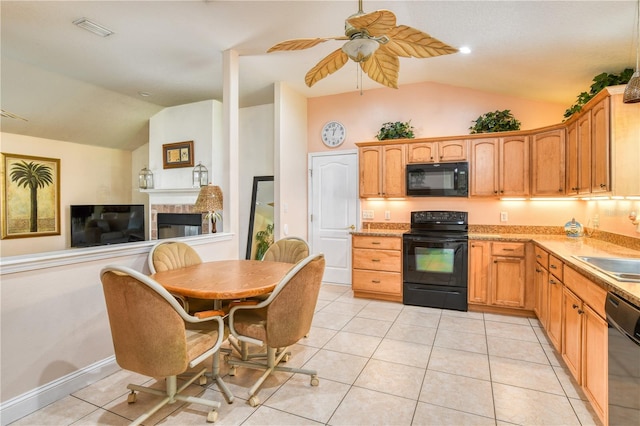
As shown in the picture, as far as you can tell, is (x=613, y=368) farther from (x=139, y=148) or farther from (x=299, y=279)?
(x=139, y=148)

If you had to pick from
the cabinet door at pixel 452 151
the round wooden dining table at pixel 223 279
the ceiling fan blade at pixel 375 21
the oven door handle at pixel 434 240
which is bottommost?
the round wooden dining table at pixel 223 279

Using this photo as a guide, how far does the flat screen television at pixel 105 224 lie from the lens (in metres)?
5.41

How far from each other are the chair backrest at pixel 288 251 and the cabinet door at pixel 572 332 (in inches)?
79.9

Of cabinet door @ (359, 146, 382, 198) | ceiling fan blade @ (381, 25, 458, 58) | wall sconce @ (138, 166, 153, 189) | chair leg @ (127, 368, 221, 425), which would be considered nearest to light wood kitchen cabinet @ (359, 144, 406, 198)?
cabinet door @ (359, 146, 382, 198)

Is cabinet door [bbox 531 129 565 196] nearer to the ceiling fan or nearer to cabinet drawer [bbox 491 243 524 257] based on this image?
cabinet drawer [bbox 491 243 524 257]

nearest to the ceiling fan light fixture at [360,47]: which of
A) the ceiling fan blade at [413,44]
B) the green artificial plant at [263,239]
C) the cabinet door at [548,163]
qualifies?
the ceiling fan blade at [413,44]

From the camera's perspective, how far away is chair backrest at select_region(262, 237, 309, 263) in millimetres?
2992

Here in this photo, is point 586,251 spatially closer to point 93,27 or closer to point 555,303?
point 555,303

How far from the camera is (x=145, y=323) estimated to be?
1628mm

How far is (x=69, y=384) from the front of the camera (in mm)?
2150

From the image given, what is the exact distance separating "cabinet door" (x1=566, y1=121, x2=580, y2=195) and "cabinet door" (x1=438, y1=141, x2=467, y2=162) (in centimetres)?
104

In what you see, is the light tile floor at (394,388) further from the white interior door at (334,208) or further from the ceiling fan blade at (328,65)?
the ceiling fan blade at (328,65)

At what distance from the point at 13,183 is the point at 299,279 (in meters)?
5.38

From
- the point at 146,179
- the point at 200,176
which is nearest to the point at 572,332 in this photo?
the point at 200,176
